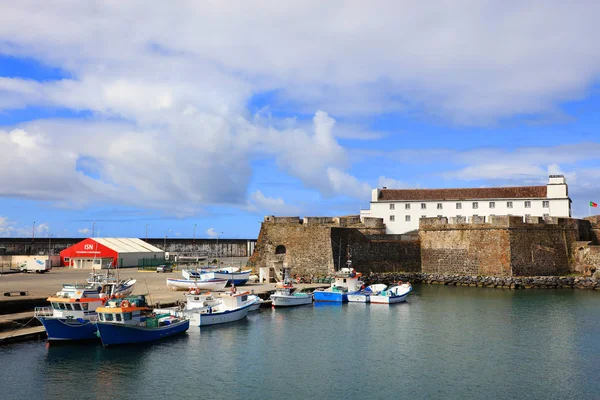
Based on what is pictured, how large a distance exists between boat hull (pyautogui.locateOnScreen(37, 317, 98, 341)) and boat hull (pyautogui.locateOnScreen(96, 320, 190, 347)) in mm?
932

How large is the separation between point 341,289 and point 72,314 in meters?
16.8

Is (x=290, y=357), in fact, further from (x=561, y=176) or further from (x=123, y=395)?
(x=561, y=176)

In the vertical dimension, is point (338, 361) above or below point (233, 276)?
below

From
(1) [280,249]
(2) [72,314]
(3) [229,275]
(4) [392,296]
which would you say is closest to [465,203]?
(1) [280,249]

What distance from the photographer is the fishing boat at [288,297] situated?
2956cm

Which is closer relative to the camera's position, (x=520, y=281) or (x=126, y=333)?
(x=126, y=333)

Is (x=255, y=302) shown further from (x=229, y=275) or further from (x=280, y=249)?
(x=280, y=249)

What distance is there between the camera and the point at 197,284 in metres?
32.0

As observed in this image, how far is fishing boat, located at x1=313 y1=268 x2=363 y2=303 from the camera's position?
31992 mm

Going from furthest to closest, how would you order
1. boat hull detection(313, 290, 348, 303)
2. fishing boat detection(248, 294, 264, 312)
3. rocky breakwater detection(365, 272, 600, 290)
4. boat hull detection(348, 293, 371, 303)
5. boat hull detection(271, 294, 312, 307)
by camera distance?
rocky breakwater detection(365, 272, 600, 290) → boat hull detection(348, 293, 371, 303) → boat hull detection(313, 290, 348, 303) → boat hull detection(271, 294, 312, 307) → fishing boat detection(248, 294, 264, 312)

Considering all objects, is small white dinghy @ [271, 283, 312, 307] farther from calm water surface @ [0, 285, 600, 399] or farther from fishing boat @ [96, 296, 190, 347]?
fishing boat @ [96, 296, 190, 347]

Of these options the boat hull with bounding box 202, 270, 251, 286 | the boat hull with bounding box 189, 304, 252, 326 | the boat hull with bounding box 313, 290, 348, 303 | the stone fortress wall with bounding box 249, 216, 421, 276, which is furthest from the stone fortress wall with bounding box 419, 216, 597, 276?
the boat hull with bounding box 189, 304, 252, 326

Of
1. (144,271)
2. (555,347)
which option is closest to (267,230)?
(144,271)

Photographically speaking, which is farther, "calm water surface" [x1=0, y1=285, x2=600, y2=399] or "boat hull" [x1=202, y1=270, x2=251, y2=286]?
"boat hull" [x1=202, y1=270, x2=251, y2=286]
